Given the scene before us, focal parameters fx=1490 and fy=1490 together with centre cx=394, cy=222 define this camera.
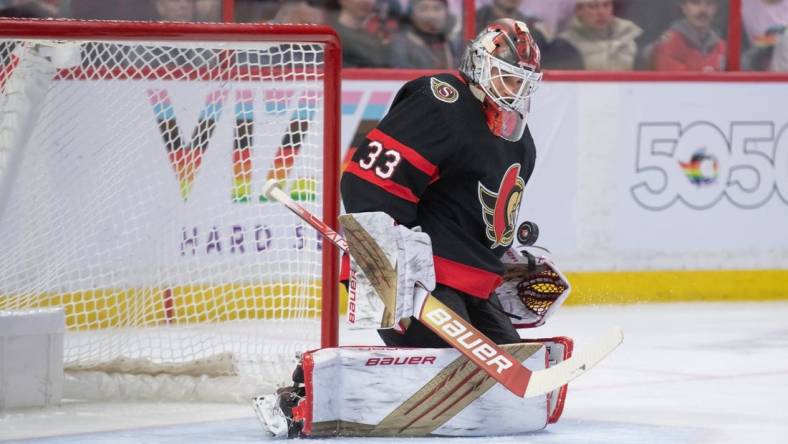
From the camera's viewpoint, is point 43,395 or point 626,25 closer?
point 43,395

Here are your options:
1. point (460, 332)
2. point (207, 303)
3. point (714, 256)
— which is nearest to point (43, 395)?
point (207, 303)

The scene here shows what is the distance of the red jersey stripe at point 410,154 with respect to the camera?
3.11m

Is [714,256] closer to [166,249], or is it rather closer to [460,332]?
[166,249]

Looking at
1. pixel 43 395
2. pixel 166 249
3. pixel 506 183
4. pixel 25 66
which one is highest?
pixel 25 66

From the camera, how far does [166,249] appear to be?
174 inches

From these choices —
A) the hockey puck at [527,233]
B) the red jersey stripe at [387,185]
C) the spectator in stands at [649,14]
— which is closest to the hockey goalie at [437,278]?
the red jersey stripe at [387,185]

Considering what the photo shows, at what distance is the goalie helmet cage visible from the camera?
12.1ft

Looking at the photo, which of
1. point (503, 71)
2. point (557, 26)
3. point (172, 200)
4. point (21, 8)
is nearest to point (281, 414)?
point (503, 71)

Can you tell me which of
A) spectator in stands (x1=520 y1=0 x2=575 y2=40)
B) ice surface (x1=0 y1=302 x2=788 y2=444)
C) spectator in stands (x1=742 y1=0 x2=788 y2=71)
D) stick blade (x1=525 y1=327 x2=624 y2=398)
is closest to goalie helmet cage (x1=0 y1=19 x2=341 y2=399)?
ice surface (x1=0 y1=302 x2=788 y2=444)

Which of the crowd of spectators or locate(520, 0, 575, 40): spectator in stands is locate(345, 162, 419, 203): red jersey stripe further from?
locate(520, 0, 575, 40): spectator in stands

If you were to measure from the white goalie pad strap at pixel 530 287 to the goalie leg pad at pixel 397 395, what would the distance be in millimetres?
377

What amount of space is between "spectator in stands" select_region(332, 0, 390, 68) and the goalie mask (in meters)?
2.69

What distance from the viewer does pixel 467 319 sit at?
322 cm

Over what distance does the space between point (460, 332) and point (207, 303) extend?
1458mm
